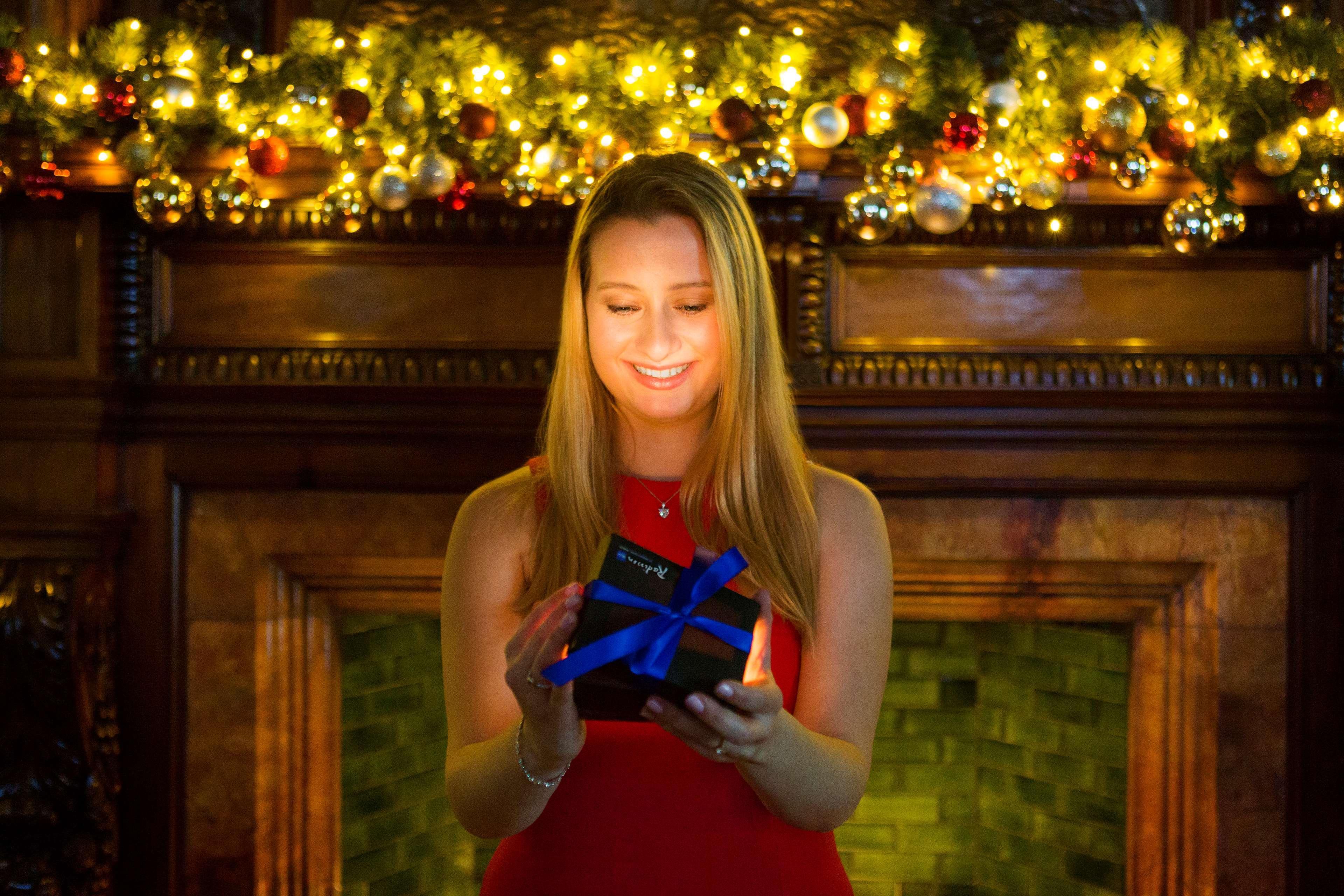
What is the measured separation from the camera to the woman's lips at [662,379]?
1.26 m

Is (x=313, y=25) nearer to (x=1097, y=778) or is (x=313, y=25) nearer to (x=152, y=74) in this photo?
(x=152, y=74)

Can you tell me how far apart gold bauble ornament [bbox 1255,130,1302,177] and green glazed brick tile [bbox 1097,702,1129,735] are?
1193 mm

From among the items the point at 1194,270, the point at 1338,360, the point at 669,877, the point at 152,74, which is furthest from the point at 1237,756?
the point at 152,74

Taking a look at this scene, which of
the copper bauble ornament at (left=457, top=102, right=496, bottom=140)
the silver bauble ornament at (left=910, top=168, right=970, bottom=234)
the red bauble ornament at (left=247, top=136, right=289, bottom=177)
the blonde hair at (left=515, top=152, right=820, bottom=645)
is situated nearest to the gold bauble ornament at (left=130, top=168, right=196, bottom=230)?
the red bauble ornament at (left=247, top=136, right=289, bottom=177)

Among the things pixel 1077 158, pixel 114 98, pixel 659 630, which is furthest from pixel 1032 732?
pixel 114 98

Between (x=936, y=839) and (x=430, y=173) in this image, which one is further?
(x=936, y=839)

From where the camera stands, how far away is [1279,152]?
2.01 metres

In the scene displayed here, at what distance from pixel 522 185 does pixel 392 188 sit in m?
0.23

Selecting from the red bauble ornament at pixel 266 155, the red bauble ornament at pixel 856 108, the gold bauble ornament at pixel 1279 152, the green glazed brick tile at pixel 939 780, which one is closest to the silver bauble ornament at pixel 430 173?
the red bauble ornament at pixel 266 155

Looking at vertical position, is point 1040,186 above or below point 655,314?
above

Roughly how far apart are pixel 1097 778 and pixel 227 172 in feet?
7.29

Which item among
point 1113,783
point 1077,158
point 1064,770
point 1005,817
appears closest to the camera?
point 1077,158

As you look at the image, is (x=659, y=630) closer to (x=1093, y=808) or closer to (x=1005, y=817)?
(x=1093, y=808)

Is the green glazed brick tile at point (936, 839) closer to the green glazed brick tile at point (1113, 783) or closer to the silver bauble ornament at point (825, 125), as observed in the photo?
the green glazed brick tile at point (1113, 783)
